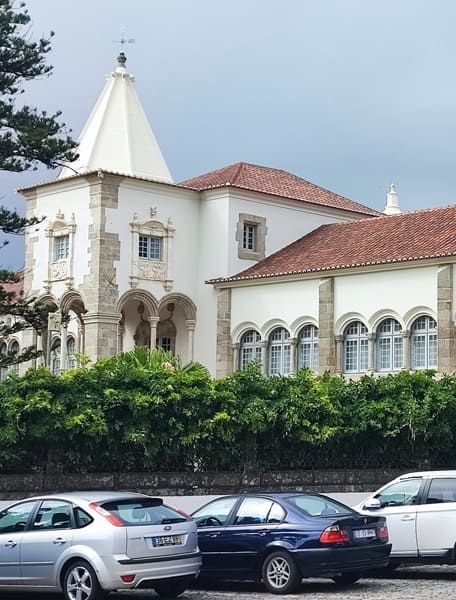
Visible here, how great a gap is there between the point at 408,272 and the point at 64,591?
2637 cm

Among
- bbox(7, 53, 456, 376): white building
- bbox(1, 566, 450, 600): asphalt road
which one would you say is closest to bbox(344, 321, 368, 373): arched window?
bbox(7, 53, 456, 376): white building

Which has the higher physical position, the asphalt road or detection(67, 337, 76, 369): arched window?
detection(67, 337, 76, 369): arched window

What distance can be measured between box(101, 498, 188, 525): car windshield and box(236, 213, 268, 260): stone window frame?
30888 millimetres

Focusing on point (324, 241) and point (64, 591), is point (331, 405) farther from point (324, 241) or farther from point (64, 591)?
point (324, 241)

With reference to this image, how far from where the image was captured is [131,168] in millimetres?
45344

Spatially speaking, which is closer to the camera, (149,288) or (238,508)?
(238,508)

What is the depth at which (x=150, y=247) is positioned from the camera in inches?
1735

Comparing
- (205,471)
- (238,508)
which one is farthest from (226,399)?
(238,508)

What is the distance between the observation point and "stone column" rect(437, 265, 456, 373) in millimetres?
36844

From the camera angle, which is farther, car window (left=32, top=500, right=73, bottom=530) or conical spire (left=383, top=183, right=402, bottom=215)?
conical spire (left=383, top=183, right=402, bottom=215)

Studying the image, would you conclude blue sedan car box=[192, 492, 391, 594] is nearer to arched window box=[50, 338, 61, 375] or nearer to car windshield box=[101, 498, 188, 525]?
car windshield box=[101, 498, 188, 525]

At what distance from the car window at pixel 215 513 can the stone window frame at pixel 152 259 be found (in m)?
27.0

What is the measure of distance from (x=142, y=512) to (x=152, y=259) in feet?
98.7

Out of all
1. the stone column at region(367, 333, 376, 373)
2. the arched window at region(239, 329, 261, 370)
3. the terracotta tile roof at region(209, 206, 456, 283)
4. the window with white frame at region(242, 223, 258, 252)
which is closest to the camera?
the terracotta tile roof at region(209, 206, 456, 283)
